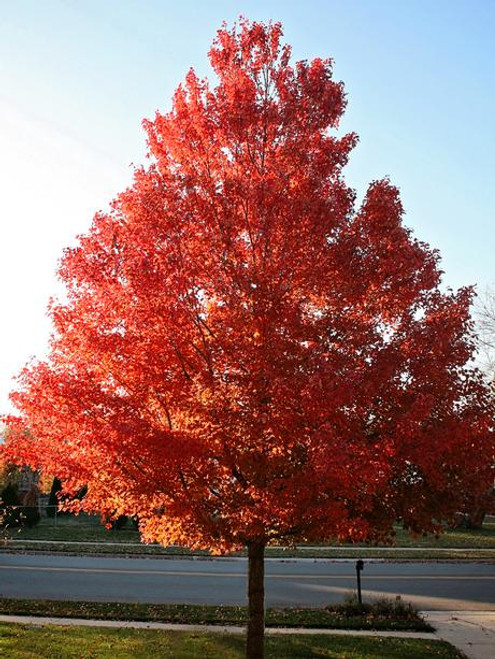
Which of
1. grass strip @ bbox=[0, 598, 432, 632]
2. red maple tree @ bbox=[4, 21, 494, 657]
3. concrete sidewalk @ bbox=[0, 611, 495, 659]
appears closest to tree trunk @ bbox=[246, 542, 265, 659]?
red maple tree @ bbox=[4, 21, 494, 657]

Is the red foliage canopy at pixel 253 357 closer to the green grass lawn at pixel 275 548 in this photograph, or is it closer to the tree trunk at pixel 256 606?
the tree trunk at pixel 256 606

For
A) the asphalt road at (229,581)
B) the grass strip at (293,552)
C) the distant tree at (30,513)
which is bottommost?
the asphalt road at (229,581)

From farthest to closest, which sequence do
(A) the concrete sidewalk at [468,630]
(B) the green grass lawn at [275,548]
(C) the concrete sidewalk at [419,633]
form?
(B) the green grass lawn at [275,548] → (C) the concrete sidewalk at [419,633] → (A) the concrete sidewalk at [468,630]

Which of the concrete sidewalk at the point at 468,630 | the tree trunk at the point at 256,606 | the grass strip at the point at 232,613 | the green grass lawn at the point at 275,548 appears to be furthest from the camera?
the green grass lawn at the point at 275,548

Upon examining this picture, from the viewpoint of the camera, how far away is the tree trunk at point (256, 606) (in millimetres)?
10469

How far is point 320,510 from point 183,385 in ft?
7.99

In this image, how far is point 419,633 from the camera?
13828 millimetres

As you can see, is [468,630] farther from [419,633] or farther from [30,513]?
[30,513]

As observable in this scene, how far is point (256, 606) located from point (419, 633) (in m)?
5.00

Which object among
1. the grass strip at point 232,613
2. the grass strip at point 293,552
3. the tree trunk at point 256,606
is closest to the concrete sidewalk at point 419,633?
the grass strip at point 232,613

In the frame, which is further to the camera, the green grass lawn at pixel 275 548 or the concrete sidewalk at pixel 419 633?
the green grass lawn at pixel 275 548

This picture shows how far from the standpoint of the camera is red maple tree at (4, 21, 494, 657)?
8.48 meters

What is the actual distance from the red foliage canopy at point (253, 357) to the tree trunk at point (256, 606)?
3.19 ft

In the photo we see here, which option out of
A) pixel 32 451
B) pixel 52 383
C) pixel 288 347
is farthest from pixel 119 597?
pixel 288 347
